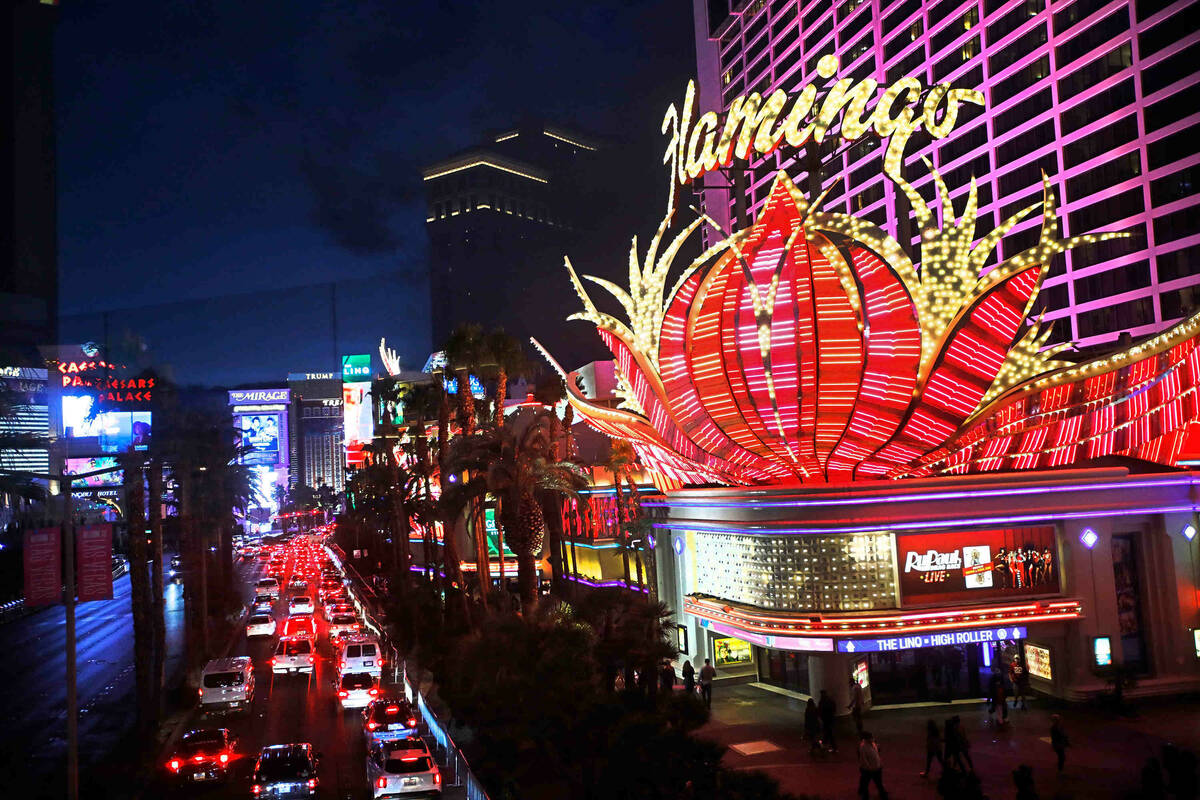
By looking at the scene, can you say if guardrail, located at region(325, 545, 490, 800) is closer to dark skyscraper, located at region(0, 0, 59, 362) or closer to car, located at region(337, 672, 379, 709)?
car, located at region(337, 672, 379, 709)

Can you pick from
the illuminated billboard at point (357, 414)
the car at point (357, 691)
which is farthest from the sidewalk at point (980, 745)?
the illuminated billboard at point (357, 414)

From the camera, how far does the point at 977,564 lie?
83.8 ft

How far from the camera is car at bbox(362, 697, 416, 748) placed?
20016mm

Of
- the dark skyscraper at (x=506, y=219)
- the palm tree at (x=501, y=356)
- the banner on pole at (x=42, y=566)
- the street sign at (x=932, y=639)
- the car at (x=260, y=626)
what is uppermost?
the dark skyscraper at (x=506, y=219)

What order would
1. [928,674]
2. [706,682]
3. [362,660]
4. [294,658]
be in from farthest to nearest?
[294,658]
[362,660]
[706,682]
[928,674]

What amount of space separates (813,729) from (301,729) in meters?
13.0

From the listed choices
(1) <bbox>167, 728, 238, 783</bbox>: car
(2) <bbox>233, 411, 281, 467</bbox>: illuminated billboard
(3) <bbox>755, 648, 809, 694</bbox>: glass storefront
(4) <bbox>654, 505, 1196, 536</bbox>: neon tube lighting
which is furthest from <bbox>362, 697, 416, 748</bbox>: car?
(2) <bbox>233, 411, 281, 467</bbox>: illuminated billboard

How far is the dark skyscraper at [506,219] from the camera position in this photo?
125m

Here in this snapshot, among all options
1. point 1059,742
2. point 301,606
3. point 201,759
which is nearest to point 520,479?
point 201,759

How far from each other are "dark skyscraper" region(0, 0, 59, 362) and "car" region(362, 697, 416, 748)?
676 inches

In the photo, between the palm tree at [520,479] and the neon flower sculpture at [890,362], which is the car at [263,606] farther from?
the neon flower sculpture at [890,362]

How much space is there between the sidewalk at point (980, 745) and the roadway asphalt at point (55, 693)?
14.3 metres

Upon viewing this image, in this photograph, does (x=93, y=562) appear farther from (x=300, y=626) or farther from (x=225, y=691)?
(x=300, y=626)

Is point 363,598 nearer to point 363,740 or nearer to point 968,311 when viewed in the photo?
point 363,740
